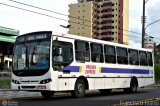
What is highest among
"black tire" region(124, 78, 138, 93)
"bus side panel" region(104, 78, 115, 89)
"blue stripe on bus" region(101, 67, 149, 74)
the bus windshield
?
the bus windshield

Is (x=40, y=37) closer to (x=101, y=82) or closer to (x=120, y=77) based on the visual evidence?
(x=101, y=82)

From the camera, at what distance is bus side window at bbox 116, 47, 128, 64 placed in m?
25.0

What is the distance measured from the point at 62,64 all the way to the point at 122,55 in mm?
6975

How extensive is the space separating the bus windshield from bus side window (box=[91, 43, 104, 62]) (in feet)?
12.4

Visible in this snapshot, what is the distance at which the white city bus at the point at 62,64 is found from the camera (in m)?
18.8

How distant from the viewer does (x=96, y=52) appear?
22.5 m

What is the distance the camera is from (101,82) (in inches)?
900

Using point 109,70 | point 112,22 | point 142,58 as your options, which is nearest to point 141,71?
point 142,58

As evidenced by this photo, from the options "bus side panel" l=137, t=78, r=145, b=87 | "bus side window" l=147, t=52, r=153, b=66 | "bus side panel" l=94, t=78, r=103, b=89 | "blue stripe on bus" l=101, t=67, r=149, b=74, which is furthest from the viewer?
"bus side window" l=147, t=52, r=153, b=66

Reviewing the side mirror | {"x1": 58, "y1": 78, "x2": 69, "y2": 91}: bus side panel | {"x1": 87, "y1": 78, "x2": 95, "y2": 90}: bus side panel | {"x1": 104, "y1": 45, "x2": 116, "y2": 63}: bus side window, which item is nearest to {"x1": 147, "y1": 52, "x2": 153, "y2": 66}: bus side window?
{"x1": 104, "y1": 45, "x2": 116, "y2": 63}: bus side window

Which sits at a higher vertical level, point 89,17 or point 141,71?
point 89,17

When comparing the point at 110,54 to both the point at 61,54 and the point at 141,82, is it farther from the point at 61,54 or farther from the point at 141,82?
the point at 141,82

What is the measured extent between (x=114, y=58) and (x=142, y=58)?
469cm

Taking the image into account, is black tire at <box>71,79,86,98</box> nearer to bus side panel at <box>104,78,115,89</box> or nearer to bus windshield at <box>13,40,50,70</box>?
bus windshield at <box>13,40,50,70</box>
